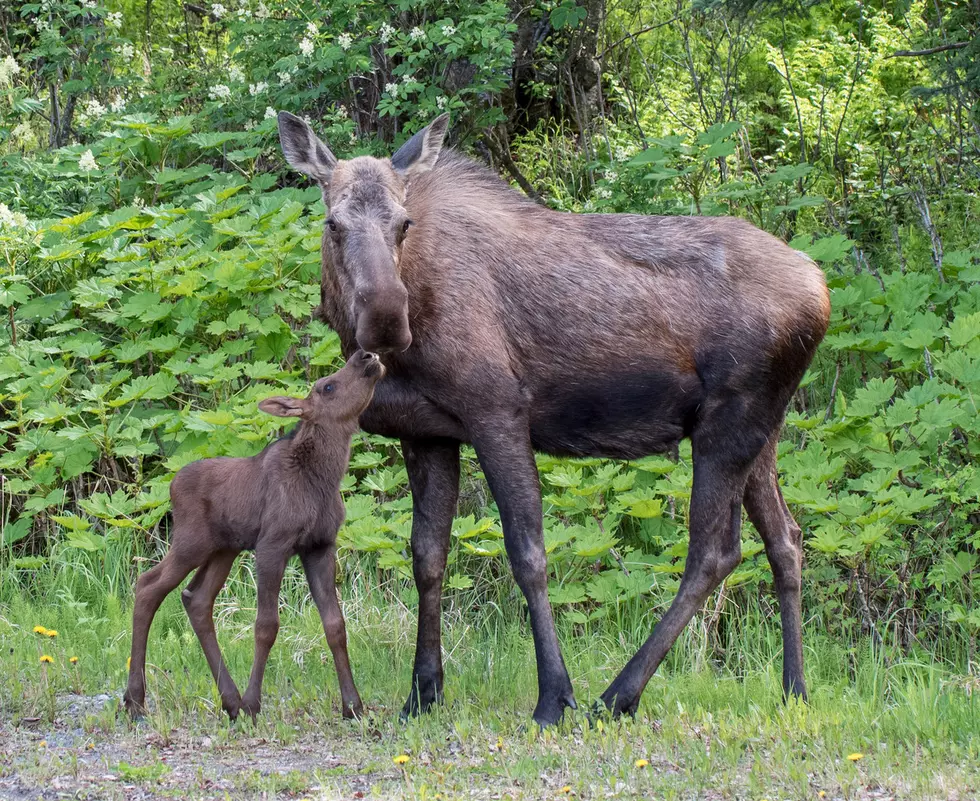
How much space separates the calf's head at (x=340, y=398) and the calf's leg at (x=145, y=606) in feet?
2.57

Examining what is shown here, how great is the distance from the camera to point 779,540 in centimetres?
634

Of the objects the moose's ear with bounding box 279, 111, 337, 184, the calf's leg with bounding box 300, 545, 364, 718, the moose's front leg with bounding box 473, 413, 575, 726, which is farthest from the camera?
the moose's ear with bounding box 279, 111, 337, 184

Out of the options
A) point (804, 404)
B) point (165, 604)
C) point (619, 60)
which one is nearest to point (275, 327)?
point (165, 604)

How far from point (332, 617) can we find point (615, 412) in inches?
63.9

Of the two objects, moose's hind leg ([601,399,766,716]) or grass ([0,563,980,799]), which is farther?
moose's hind leg ([601,399,766,716])

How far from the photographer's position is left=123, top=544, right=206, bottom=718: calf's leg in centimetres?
576

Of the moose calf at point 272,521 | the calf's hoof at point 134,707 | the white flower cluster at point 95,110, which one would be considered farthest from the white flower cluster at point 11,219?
the calf's hoof at point 134,707

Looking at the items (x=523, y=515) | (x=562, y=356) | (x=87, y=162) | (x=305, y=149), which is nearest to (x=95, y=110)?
(x=87, y=162)

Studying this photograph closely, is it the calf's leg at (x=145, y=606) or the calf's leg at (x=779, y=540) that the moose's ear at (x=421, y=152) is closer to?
the calf's leg at (x=145, y=606)

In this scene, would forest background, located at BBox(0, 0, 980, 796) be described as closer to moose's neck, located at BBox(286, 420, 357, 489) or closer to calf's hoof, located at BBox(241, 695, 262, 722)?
calf's hoof, located at BBox(241, 695, 262, 722)

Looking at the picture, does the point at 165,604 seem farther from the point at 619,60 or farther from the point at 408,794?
the point at 619,60

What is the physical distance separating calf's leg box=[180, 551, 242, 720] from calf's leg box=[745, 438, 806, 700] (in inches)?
102

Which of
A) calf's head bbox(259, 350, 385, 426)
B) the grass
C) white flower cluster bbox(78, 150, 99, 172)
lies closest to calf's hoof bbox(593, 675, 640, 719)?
the grass

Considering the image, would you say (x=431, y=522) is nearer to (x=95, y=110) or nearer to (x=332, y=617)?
(x=332, y=617)
